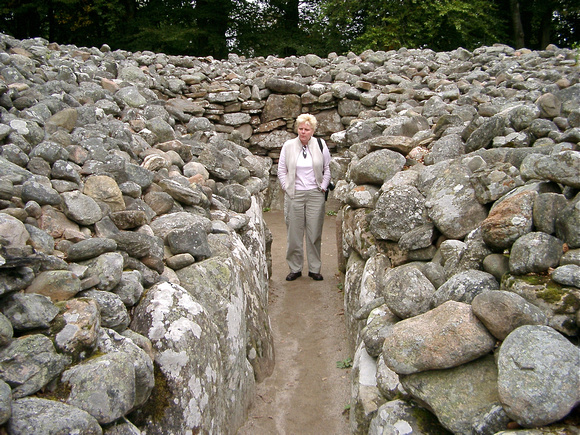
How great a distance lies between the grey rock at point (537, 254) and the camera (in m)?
2.72

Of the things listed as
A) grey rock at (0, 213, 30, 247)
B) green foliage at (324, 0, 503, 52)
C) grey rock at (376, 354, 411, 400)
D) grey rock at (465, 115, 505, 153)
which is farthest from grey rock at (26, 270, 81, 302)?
green foliage at (324, 0, 503, 52)

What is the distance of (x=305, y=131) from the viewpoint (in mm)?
6207

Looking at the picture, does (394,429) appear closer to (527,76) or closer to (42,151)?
(42,151)

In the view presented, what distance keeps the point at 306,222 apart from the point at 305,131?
4.11ft

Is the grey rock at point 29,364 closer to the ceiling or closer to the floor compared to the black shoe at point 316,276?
closer to the ceiling

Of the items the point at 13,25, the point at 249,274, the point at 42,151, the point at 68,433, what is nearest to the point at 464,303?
the point at 68,433

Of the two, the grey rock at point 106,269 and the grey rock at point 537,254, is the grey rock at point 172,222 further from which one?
the grey rock at point 537,254

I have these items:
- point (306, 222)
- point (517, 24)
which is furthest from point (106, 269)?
point (517, 24)

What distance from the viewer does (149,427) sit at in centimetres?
265

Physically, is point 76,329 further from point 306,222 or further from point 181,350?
point 306,222

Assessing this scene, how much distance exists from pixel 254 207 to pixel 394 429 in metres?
3.90

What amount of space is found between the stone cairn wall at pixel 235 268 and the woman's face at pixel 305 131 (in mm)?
785

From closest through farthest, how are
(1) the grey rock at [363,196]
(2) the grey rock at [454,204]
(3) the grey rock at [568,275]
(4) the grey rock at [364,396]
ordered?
1. (3) the grey rock at [568,275]
2. (4) the grey rock at [364,396]
3. (2) the grey rock at [454,204]
4. (1) the grey rock at [363,196]

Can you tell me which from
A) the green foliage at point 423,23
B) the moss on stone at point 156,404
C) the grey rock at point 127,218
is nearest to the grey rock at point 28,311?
the moss on stone at point 156,404
